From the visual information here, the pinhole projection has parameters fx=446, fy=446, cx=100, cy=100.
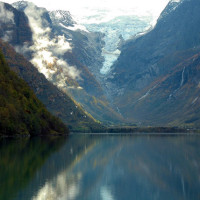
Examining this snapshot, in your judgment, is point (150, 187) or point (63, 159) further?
point (63, 159)

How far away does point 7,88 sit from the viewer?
190 metres

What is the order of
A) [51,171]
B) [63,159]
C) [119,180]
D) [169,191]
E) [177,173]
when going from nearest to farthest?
[169,191] → [119,180] → [51,171] → [177,173] → [63,159]

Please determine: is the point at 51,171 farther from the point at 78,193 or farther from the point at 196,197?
the point at 196,197

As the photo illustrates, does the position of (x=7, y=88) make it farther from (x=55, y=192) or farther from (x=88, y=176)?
(x=55, y=192)

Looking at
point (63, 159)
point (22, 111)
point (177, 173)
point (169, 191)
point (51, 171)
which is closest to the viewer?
point (169, 191)

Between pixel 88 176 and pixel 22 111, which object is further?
pixel 22 111

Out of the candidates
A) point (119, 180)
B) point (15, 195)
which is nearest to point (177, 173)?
point (119, 180)

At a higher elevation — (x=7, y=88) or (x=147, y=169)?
(x=7, y=88)

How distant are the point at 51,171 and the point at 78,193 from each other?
17707mm

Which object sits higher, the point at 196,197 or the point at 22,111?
the point at 22,111

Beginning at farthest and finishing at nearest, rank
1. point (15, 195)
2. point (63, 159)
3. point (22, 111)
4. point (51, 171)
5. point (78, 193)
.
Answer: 1. point (22, 111)
2. point (63, 159)
3. point (51, 171)
4. point (78, 193)
5. point (15, 195)

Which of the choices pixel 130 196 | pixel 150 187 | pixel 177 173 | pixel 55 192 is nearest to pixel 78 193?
pixel 55 192

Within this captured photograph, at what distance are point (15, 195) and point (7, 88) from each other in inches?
5665

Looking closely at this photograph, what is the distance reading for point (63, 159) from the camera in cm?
8944
